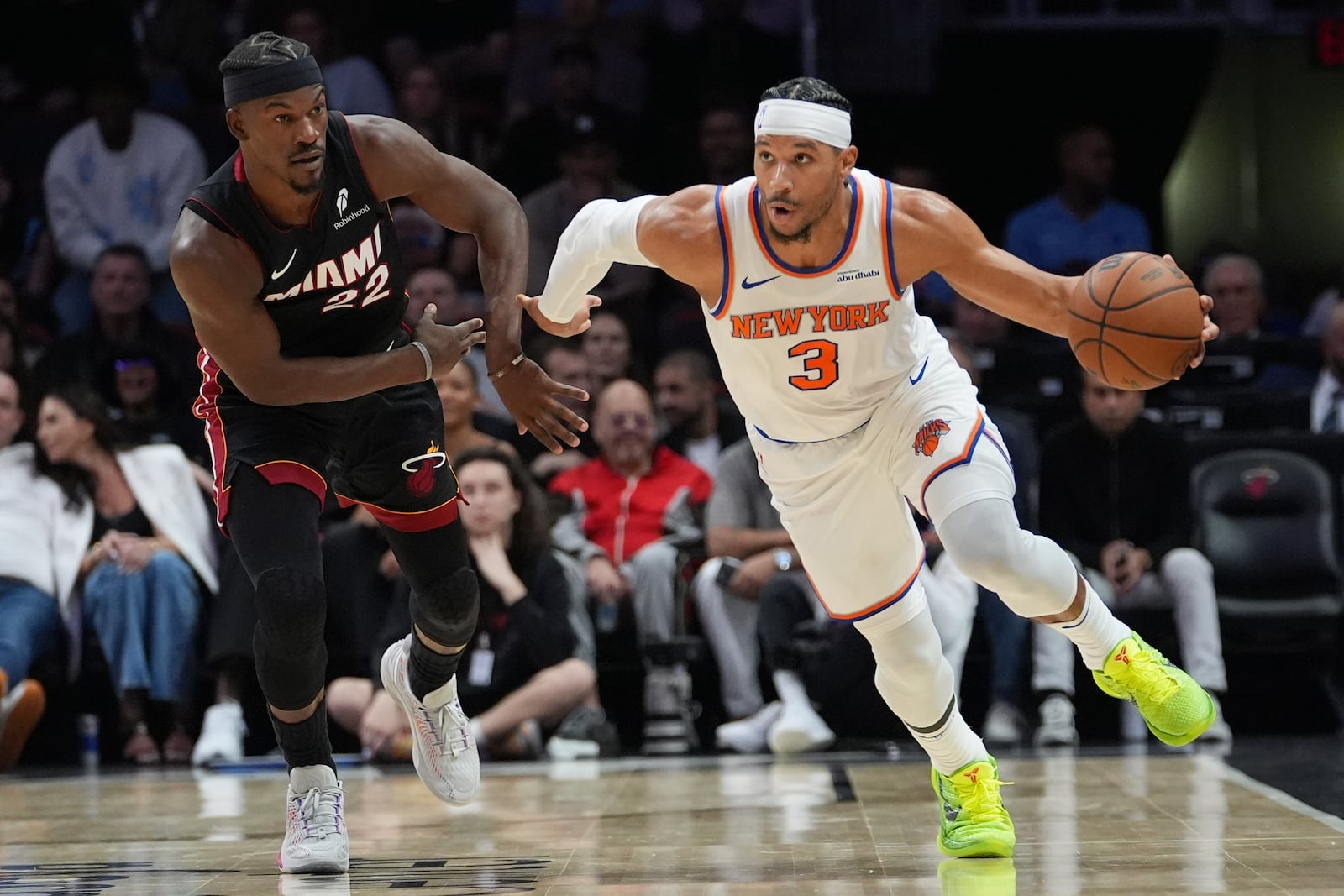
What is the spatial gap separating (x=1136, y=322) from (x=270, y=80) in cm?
225

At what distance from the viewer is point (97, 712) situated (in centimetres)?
794

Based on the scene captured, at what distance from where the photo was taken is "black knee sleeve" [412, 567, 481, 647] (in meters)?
4.88

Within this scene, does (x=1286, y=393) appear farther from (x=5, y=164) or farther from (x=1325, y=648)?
(x=5, y=164)

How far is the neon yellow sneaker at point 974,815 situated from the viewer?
4387 millimetres

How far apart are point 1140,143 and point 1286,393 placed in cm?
315

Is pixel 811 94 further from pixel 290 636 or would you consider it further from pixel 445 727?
pixel 445 727

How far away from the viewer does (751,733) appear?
24.0 ft

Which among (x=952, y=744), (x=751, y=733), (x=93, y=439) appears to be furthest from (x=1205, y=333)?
(x=93, y=439)

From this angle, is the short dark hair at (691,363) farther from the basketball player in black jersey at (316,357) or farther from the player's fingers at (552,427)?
the player's fingers at (552,427)

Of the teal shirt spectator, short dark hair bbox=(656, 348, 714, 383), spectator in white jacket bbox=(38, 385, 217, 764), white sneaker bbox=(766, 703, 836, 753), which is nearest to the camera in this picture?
white sneaker bbox=(766, 703, 836, 753)

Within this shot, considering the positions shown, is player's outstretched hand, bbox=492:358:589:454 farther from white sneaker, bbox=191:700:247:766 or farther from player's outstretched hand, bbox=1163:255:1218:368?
white sneaker, bbox=191:700:247:766

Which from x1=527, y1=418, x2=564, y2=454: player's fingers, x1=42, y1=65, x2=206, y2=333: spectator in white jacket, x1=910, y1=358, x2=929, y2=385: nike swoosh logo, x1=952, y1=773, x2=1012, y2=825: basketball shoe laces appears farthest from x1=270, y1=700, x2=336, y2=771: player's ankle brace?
x1=42, y1=65, x2=206, y2=333: spectator in white jacket

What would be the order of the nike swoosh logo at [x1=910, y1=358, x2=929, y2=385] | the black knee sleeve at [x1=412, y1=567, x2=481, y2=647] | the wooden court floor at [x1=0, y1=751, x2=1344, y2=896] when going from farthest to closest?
the black knee sleeve at [x1=412, y1=567, x2=481, y2=647] < the nike swoosh logo at [x1=910, y1=358, x2=929, y2=385] < the wooden court floor at [x1=0, y1=751, x2=1344, y2=896]

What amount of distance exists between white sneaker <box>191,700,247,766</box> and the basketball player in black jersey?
9.15 feet
